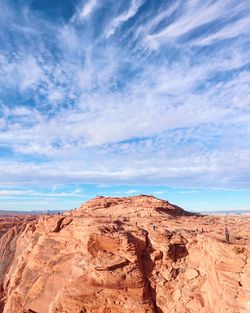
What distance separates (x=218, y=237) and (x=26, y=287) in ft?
62.1

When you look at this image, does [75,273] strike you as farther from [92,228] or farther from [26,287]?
[26,287]

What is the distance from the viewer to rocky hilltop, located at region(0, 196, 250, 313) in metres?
24.2

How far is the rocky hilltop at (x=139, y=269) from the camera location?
24.2m

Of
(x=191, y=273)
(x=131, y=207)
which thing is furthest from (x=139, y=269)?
(x=131, y=207)

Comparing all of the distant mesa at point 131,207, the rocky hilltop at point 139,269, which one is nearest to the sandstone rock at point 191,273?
the rocky hilltop at point 139,269

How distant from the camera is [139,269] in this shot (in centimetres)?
2881

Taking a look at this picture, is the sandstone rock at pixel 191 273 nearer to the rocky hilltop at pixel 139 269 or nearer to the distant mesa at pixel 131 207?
the rocky hilltop at pixel 139 269

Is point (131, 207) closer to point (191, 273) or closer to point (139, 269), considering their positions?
point (139, 269)

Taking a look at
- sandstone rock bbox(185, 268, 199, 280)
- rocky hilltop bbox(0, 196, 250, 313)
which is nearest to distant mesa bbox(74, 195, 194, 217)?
rocky hilltop bbox(0, 196, 250, 313)

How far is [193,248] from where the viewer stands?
92.8ft

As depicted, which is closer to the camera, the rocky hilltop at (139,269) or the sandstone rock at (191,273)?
the rocky hilltop at (139,269)

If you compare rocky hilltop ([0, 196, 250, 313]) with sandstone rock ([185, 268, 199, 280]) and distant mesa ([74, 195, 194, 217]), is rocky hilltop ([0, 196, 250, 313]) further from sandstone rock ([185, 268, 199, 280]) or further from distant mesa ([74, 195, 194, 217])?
distant mesa ([74, 195, 194, 217])

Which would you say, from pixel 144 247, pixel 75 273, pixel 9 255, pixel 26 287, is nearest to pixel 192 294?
pixel 144 247

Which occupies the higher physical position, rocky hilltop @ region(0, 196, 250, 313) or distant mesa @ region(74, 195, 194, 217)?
distant mesa @ region(74, 195, 194, 217)
